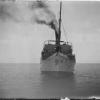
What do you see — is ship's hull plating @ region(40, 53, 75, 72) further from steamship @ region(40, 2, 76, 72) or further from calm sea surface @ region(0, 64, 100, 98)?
calm sea surface @ region(0, 64, 100, 98)

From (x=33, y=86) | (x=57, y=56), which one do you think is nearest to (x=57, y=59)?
(x=57, y=56)

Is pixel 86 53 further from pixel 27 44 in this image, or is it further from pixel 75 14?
pixel 27 44

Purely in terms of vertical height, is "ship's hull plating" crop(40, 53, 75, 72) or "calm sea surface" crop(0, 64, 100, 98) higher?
"ship's hull plating" crop(40, 53, 75, 72)

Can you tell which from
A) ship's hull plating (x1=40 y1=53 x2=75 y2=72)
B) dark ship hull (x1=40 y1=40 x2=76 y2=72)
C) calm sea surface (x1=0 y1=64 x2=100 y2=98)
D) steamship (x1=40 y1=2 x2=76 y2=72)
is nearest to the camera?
calm sea surface (x1=0 y1=64 x2=100 y2=98)

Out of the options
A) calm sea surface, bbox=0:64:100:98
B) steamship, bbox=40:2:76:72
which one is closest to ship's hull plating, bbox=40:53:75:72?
steamship, bbox=40:2:76:72

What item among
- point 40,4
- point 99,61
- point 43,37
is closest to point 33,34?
point 43,37

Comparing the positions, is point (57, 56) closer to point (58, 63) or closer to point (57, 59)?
point (57, 59)

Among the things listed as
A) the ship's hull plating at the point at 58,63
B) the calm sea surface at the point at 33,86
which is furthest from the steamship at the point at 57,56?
the calm sea surface at the point at 33,86

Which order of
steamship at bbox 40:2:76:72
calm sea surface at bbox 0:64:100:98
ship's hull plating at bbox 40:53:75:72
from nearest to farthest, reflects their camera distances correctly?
1. calm sea surface at bbox 0:64:100:98
2. steamship at bbox 40:2:76:72
3. ship's hull plating at bbox 40:53:75:72

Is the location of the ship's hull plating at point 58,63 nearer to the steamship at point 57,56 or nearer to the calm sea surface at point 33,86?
the steamship at point 57,56

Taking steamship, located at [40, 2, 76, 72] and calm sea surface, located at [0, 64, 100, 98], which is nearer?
calm sea surface, located at [0, 64, 100, 98]
